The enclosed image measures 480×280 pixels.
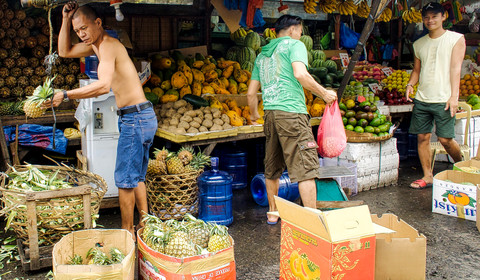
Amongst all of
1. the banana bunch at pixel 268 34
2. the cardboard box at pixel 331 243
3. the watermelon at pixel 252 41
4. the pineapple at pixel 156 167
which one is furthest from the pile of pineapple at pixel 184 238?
the banana bunch at pixel 268 34

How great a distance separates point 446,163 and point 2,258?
6.71m

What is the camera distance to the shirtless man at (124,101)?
3.65 m

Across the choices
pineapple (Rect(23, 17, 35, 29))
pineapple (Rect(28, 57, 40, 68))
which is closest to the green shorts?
pineapple (Rect(28, 57, 40, 68))

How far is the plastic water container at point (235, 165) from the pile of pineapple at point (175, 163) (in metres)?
1.25

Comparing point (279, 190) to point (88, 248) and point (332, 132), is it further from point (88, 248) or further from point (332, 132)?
point (88, 248)

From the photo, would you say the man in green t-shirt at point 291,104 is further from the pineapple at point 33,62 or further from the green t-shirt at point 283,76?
the pineapple at point 33,62

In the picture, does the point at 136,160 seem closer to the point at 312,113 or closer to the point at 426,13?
the point at 312,113

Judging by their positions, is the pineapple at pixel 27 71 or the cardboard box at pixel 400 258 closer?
the cardboard box at pixel 400 258

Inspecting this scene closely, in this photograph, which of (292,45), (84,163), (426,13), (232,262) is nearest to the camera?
(232,262)

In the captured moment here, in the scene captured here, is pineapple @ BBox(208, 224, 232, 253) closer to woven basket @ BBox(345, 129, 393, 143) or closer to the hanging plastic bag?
woven basket @ BBox(345, 129, 393, 143)

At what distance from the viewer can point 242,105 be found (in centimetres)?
625

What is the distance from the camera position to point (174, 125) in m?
4.99

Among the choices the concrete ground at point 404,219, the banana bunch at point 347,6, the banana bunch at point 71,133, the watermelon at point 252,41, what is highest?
the banana bunch at point 347,6

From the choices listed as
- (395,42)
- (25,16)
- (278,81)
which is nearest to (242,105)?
(278,81)
